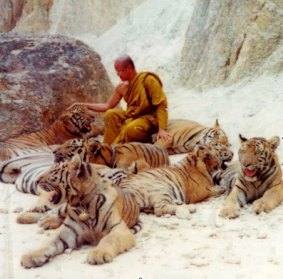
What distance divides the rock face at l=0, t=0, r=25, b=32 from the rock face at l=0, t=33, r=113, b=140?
7008 mm

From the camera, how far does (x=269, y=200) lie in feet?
17.7

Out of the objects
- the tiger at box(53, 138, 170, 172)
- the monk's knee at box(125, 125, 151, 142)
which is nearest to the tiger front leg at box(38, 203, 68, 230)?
the tiger at box(53, 138, 170, 172)

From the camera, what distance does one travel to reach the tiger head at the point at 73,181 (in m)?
4.71

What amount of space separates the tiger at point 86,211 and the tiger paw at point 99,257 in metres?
0.10

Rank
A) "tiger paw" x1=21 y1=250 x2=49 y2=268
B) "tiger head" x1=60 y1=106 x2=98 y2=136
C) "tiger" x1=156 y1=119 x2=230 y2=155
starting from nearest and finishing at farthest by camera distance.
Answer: "tiger paw" x1=21 y1=250 x2=49 y2=268, "tiger" x1=156 y1=119 x2=230 y2=155, "tiger head" x1=60 y1=106 x2=98 y2=136

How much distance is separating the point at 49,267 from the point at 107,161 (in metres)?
2.35

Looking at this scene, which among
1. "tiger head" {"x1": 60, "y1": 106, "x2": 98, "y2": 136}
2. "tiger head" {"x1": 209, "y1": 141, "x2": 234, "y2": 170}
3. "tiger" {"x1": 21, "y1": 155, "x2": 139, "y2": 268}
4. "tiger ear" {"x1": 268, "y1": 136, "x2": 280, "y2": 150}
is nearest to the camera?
"tiger" {"x1": 21, "y1": 155, "x2": 139, "y2": 268}

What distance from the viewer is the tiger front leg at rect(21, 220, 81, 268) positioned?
4367mm

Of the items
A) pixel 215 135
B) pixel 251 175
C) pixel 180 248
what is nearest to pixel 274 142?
pixel 251 175

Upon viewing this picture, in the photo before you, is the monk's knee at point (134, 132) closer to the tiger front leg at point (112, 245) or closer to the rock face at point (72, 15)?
the tiger front leg at point (112, 245)

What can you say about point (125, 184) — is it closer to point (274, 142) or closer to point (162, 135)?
point (274, 142)

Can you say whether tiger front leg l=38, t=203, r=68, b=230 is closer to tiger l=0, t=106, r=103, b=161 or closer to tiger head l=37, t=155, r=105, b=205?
tiger head l=37, t=155, r=105, b=205

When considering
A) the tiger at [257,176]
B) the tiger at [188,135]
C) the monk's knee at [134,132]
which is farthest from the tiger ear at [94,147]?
the tiger at [257,176]

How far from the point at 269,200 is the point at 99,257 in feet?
5.22
